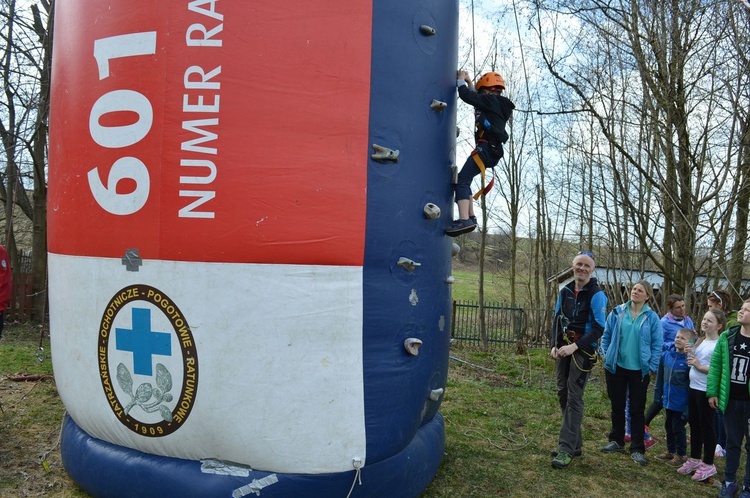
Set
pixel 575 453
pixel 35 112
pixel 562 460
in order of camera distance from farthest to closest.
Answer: pixel 35 112, pixel 575 453, pixel 562 460

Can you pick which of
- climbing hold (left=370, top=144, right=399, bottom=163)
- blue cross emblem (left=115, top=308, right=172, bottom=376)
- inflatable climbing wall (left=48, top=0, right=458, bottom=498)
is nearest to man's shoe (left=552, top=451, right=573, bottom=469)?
inflatable climbing wall (left=48, top=0, right=458, bottom=498)

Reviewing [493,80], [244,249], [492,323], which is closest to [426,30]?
[493,80]

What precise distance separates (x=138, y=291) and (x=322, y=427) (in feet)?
4.98

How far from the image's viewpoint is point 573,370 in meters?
5.58

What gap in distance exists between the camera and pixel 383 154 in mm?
4230

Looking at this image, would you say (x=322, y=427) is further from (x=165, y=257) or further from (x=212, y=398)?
(x=165, y=257)

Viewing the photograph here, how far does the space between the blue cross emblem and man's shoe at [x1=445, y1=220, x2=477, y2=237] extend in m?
2.25

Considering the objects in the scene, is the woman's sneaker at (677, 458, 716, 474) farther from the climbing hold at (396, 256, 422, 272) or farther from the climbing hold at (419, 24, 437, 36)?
the climbing hold at (419, 24, 437, 36)

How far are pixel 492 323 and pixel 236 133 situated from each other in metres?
15.9

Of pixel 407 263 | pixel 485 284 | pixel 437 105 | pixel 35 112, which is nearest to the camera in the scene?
pixel 407 263

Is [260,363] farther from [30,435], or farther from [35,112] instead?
[35,112]

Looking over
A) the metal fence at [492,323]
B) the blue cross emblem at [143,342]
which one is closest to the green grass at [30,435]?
the blue cross emblem at [143,342]

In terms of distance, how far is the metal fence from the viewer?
17875 millimetres

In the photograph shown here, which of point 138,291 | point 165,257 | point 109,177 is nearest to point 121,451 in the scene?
point 138,291
